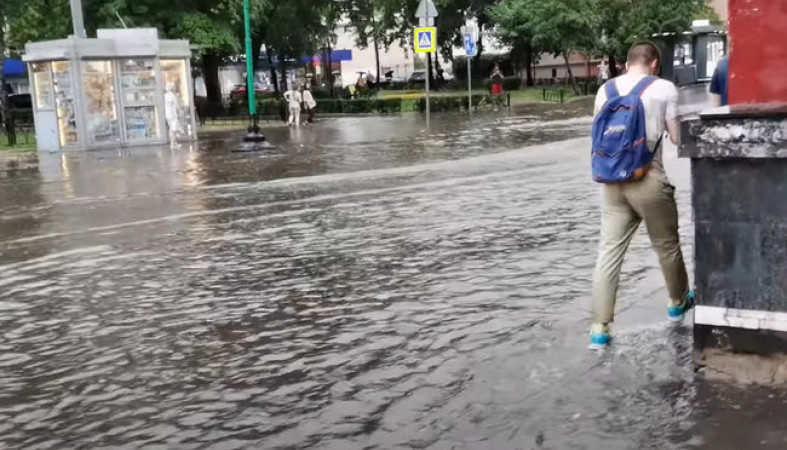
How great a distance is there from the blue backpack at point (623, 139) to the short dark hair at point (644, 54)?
5.4 inches

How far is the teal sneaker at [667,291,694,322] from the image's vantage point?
20.5ft

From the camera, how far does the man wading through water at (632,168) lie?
5488 mm

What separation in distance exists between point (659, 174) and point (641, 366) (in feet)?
3.89

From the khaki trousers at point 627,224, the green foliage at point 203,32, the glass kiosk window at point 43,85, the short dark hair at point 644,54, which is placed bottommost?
the khaki trousers at point 627,224

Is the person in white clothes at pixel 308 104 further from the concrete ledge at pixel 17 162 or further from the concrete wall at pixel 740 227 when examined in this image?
the concrete wall at pixel 740 227

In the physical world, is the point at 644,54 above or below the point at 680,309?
above

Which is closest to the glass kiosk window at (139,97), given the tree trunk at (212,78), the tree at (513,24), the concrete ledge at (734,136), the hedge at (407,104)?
the hedge at (407,104)

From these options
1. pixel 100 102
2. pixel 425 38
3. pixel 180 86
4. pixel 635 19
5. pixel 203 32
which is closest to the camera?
pixel 100 102

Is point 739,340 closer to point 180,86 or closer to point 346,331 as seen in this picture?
point 346,331

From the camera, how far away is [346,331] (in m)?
6.61

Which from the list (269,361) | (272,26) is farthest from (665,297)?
(272,26)

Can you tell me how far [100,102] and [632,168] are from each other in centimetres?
2167

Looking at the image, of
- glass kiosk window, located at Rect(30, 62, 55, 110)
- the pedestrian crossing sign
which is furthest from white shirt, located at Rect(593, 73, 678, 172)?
glass kiosk window, located at Rect(30, 62, 55, 110)

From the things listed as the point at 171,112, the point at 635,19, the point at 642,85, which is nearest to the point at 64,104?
the point at 171,112
